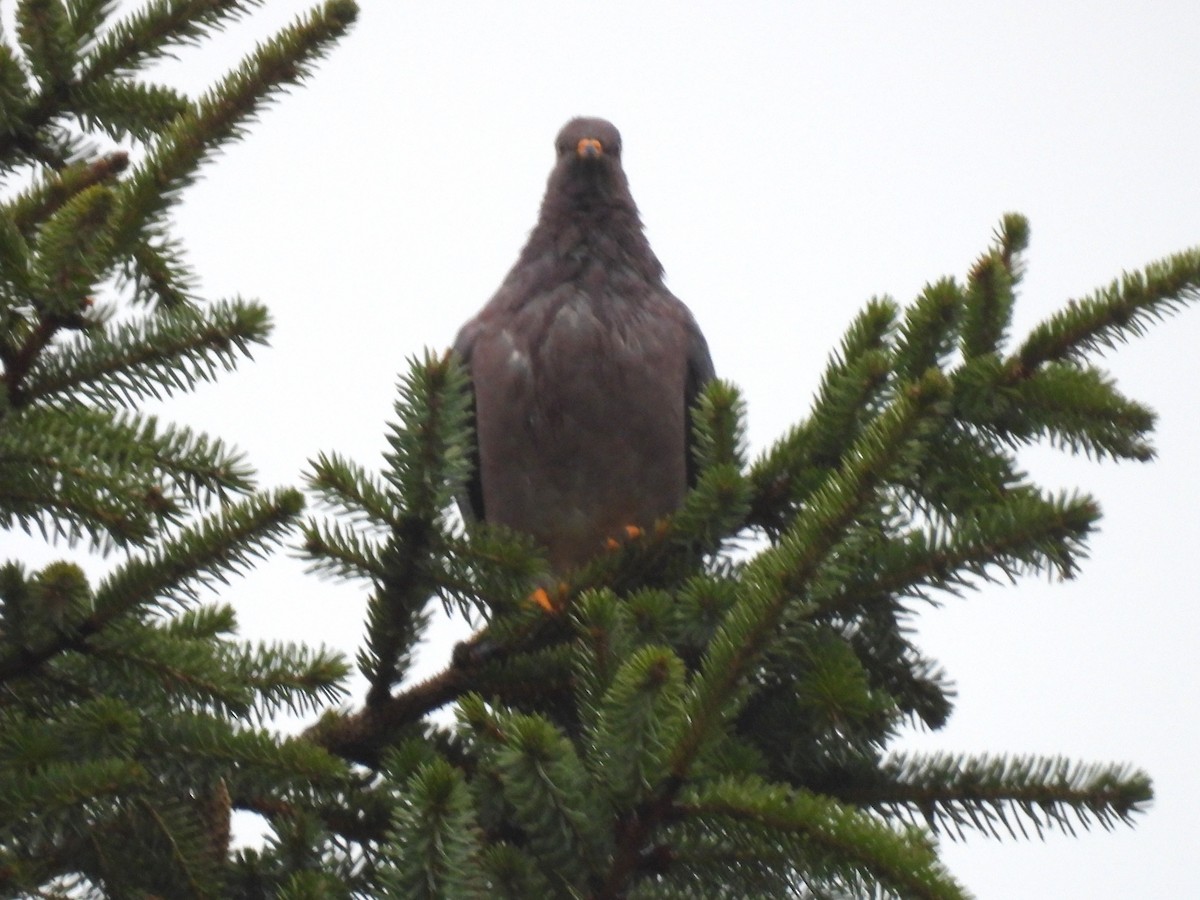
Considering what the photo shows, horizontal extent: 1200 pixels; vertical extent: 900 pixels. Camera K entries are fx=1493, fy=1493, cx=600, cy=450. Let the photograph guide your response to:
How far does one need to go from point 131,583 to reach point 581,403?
289cm

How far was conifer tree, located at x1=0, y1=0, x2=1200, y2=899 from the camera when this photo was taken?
6.85 ft

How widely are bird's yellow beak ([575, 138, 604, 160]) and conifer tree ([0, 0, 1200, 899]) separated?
3222 mm

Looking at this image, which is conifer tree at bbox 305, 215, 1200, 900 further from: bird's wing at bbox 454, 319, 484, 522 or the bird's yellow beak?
the bird's yellow beak

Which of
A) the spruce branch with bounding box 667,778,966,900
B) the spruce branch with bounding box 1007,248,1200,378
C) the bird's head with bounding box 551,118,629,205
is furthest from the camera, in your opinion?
the bird's head with bounding box 551,118,629,205

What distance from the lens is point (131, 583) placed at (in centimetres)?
235

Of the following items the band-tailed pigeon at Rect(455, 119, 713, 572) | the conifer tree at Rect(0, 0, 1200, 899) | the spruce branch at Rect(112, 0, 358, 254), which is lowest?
the conifer tree at Rect(0, 0, 1200, 899)

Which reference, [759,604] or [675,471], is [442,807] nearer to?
[759,604]

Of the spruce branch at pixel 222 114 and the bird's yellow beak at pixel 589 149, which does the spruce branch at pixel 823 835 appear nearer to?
the spruce branch at pixel 222 114

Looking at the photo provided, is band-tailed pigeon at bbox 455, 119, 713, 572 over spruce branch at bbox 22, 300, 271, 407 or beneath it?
over

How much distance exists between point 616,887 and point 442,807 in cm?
28

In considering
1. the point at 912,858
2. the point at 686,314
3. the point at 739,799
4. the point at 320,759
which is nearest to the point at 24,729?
the point at 320,759

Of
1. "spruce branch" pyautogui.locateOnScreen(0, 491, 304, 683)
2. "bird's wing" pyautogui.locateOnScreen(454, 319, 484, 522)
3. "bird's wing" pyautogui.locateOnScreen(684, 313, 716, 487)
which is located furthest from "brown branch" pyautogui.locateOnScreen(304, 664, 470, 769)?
"bird's wing" pyautogui.locateOnScreen(684, 313, 716, 487)

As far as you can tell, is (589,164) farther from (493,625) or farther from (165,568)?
(165,568)

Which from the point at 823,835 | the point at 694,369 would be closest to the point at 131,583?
the point at 823,835
